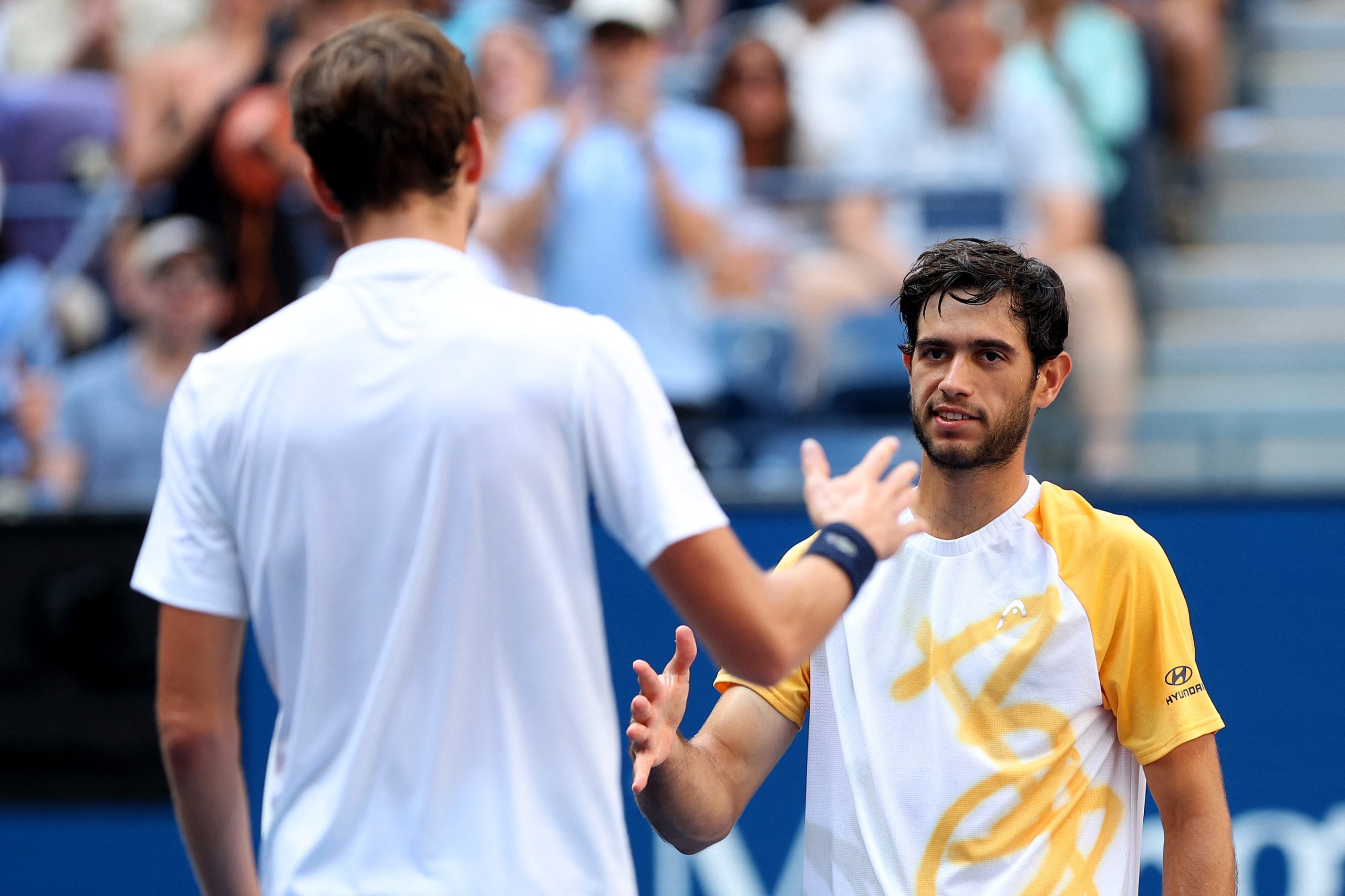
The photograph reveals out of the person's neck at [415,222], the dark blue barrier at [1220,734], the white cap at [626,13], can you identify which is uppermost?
the white cap at [626,13]

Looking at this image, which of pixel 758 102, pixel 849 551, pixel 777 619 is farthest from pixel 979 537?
pixel 758 102

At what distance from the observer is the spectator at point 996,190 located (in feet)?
17.2

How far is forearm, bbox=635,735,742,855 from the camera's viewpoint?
222 centimetres

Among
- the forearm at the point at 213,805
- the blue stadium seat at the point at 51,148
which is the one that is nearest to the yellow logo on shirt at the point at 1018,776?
the forearm at the point at 213,805

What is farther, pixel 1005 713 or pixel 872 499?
pixel 1005 713

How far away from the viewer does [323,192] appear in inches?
73.5

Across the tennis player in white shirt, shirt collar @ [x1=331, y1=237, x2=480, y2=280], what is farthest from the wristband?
shirt collar @ [x1=331, y1=237, x2=480, y2=280]

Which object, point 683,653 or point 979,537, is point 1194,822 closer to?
point 979,537

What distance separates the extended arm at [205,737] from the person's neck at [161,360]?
315cm

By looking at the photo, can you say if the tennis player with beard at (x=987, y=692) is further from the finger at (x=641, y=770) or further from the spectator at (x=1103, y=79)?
the spectator at (x=1103, y=79)

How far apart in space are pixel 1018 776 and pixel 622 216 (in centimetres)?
339

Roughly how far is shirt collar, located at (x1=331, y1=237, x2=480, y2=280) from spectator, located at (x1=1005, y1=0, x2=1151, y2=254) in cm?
435

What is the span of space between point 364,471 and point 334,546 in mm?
98

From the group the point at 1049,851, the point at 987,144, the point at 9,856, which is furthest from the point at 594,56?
the point at 1049,851
